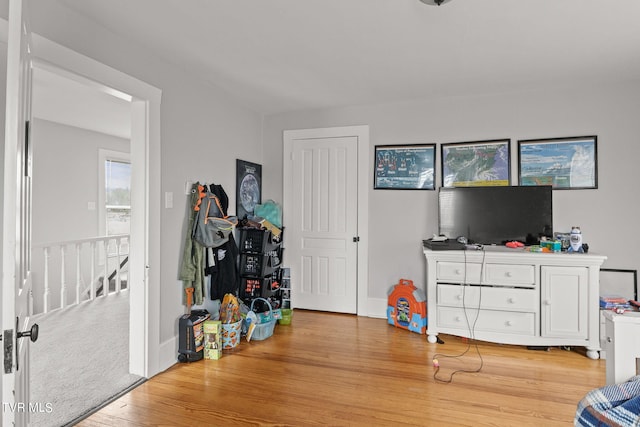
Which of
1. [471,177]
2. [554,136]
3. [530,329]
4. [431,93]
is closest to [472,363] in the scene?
[530,329]

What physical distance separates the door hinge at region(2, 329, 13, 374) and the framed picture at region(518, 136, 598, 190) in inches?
154


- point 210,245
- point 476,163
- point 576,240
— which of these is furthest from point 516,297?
point 210,245

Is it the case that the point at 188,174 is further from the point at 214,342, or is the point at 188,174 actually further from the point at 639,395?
the point at 639,395

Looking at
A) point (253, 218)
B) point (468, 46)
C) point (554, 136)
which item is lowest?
point (253, 218)

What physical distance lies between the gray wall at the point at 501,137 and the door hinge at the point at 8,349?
336cm

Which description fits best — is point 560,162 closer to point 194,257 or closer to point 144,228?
point 194,257

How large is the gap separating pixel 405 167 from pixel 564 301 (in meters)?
1.95

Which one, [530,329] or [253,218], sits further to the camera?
[253,218]

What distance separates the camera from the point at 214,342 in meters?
2.85

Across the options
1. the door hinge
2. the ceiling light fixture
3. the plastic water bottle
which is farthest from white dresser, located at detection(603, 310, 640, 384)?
the plastic water bottle

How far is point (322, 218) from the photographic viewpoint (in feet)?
13.7

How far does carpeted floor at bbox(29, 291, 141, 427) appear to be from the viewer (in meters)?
2.18

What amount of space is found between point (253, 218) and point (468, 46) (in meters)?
2.65

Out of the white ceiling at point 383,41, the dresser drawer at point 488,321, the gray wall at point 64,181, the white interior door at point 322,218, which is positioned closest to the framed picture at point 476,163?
the white ceiling at point 383,41
